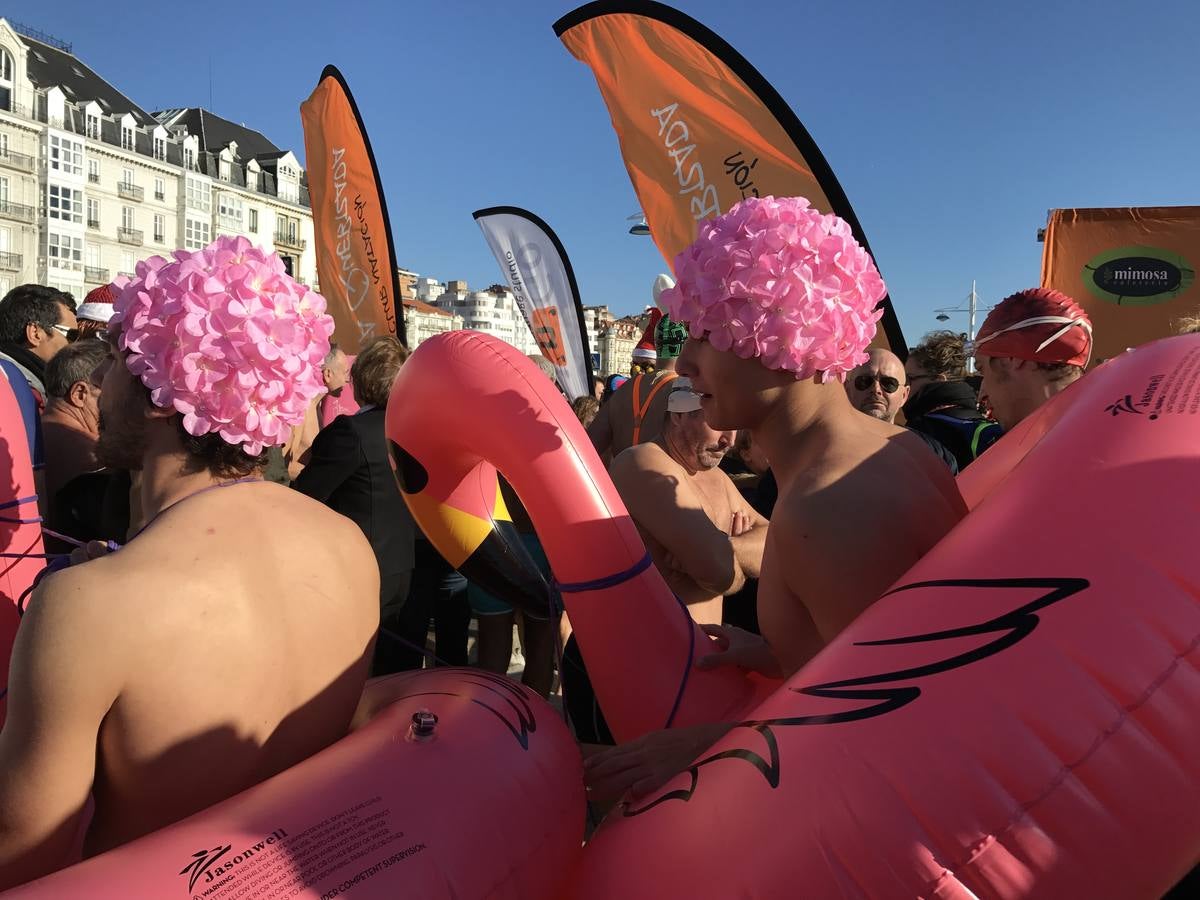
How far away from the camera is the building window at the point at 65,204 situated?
39.6m

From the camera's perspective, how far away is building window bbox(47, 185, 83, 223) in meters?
39.6

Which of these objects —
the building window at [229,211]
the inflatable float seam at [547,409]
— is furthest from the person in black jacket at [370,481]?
the building window at [229,211]

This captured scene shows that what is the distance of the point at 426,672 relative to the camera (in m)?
2.14

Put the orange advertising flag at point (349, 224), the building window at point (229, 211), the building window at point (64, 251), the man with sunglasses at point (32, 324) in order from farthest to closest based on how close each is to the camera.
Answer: the building window at point (229, 211), the building window at point (64, 251), the orange advertising flag at point (349, 224), the man with sunglasses at point (32, 324)

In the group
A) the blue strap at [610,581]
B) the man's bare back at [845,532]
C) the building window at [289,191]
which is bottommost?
the blue strap at [610,581]

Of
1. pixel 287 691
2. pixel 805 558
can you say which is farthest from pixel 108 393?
pixel 805 558

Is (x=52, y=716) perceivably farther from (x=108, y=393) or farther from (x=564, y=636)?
(x=564, y=636)

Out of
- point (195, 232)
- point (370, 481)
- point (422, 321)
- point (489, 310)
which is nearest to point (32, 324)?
point (370, 481)

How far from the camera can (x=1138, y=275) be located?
5.86m

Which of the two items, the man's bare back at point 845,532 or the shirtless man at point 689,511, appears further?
the shirtless man at point 689,511

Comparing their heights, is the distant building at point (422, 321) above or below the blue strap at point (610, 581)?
above

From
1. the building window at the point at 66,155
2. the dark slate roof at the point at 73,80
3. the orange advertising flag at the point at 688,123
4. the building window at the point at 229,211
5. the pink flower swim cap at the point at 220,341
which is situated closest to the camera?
the pink flower swim cap at the point at 220,341

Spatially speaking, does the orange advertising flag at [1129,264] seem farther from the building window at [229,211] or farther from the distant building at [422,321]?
the distant building at [422,321]

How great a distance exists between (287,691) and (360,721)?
391mm
